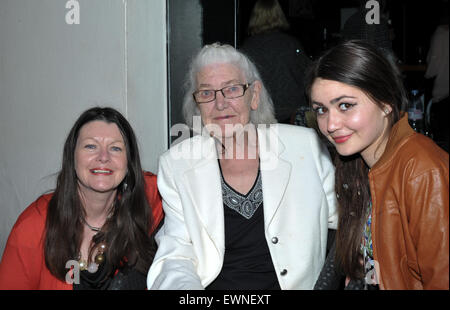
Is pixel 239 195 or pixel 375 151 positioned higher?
pixel 375 151

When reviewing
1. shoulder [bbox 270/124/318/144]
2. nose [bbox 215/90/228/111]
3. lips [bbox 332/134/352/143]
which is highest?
nose [bbox 215/90/228/111]

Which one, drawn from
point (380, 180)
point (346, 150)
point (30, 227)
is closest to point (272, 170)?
point (346, 150)

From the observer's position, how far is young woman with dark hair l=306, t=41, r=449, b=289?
162 centimetres

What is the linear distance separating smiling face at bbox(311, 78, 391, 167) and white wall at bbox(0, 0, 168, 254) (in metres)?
1.36

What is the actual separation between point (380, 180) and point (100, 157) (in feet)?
4.49

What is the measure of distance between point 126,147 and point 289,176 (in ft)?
2.82

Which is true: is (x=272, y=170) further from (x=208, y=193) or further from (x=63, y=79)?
(x=63, y=79)

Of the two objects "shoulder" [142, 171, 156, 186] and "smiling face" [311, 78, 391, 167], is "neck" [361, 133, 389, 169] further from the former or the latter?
"shoulder" [142, 171, 156, 186]

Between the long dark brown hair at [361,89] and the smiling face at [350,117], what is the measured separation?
0.03m

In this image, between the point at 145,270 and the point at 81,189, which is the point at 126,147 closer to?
the point at 81,189

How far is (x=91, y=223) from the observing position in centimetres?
256

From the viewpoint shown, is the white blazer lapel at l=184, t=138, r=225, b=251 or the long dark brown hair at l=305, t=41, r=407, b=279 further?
the white blazer lapel at l=184, t=138, r=225, b=251

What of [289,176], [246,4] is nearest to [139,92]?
[289,176]

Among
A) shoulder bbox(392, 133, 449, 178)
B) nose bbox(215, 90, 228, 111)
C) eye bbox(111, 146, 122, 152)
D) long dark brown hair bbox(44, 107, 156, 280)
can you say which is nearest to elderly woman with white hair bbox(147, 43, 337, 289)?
nose bbox(215, 90, 228, 111)
